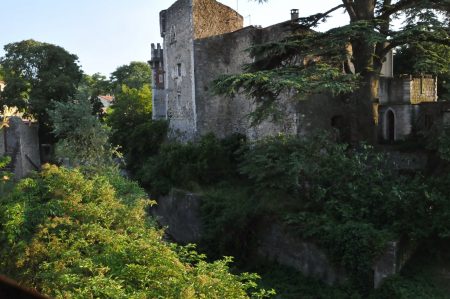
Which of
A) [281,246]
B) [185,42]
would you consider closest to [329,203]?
[281,246]

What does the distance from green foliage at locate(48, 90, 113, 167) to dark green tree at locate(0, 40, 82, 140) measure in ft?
23.4

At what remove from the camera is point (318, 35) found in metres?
14.7

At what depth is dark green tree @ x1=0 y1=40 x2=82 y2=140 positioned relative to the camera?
28.1 m

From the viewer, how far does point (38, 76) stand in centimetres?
2903

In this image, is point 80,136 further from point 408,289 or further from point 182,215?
point 408,289

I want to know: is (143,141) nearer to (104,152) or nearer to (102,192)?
(104,152)

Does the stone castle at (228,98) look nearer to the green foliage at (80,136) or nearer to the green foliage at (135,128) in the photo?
the green foliage at (135,128)

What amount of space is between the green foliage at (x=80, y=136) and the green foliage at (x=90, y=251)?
7.98 meters

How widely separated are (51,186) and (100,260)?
4306 millimetres

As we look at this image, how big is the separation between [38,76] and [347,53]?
861 inches

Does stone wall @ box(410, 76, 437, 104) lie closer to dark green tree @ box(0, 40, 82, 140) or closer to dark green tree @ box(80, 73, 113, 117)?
dark green tree @ box(80, 73, 113, 117)

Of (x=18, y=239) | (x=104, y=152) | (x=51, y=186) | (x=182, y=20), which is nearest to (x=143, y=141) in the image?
(x=104, y=152)

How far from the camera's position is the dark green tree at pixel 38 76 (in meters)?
28.1

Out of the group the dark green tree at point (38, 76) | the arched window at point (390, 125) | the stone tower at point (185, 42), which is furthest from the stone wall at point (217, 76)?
the dark green tree at point (38, 76)
